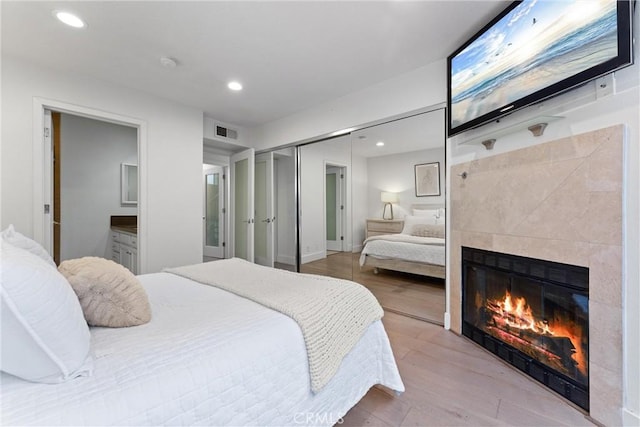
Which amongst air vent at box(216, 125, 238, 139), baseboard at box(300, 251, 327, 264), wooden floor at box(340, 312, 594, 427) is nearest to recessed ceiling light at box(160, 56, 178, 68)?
air vent at box(216, 125, 238, 139)

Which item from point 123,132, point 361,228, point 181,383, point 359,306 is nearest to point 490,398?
point 359,306

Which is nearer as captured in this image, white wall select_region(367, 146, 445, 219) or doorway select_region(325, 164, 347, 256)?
white wall select_region(367, 146, 445, 219)

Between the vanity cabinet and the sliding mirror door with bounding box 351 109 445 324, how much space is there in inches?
116

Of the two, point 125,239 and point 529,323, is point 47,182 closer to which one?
point 125,239

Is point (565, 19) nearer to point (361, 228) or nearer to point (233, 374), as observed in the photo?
point (233, 374)

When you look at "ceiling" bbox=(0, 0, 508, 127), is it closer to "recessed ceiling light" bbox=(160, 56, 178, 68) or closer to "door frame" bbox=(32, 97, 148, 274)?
"recessed ceiling light" bbox=(160, 56, 178, 68)

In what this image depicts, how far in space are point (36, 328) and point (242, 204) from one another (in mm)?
4233

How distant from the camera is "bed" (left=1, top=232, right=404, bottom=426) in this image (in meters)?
0.70

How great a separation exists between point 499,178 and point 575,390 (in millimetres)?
1387

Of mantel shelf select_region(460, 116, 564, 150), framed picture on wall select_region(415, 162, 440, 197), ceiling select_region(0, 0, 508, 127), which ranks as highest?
ceiling select_region(0, 0, 508, 127)

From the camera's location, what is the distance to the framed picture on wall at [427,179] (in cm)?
283

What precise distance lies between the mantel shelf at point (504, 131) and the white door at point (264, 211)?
3.22m

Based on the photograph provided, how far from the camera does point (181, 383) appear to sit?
811 mm

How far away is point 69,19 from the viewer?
79.5 inches
